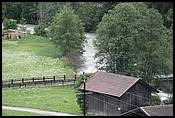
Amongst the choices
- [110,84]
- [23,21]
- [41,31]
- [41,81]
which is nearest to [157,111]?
[110,84]

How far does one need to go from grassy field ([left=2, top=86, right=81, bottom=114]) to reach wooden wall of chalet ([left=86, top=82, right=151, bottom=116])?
0.62m

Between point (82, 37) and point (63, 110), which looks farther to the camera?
point (82, 37)

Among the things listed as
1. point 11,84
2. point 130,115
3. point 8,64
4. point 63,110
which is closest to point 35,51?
point 8,64

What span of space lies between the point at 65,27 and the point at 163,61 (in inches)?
275

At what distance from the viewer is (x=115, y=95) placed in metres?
17.2

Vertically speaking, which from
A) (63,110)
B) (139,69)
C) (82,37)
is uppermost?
(82,37)

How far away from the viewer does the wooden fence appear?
69.8 feet

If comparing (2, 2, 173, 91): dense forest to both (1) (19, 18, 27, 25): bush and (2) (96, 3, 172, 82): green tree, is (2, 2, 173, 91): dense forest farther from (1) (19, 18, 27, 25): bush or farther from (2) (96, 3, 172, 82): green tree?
(1) (19, 18, 27, 25): bush

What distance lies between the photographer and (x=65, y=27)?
26516 millimetres

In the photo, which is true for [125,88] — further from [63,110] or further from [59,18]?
[59,18]

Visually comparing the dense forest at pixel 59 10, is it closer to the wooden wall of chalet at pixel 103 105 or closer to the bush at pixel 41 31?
the bush at pixel 41 31

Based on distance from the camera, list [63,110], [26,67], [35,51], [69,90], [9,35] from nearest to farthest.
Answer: [63,110]
[69,90]
[26,67]
[35,51]
[9,35]

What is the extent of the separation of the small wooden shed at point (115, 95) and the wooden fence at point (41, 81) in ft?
13.0

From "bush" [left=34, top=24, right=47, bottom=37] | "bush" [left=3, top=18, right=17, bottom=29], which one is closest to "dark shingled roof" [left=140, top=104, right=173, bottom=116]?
"bush" [left=34, top=24, right=47, bottom=37]
